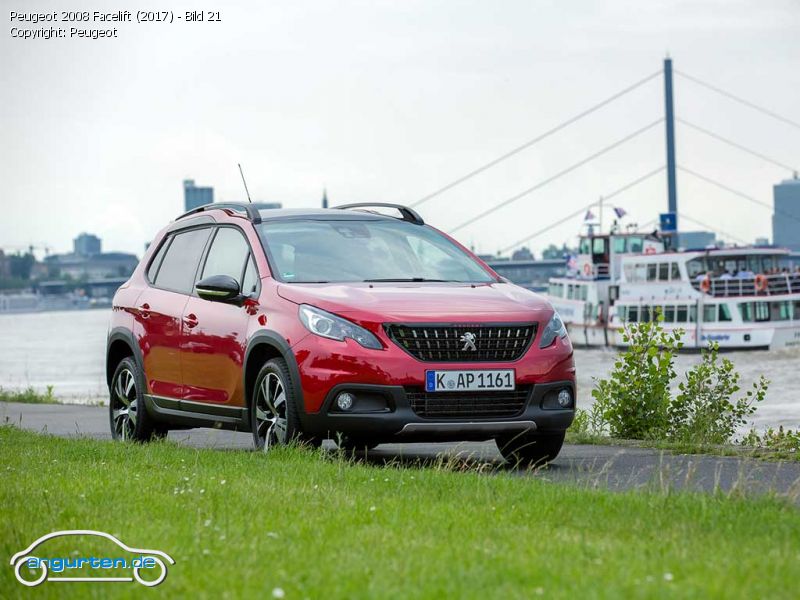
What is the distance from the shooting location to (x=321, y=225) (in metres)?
9.73

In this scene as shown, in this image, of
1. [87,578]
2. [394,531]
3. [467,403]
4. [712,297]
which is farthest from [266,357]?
[712,297]

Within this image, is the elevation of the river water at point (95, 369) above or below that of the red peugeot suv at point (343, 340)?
below

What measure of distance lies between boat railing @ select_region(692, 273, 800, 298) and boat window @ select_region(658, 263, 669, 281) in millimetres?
1562

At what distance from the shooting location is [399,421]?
8.30 m

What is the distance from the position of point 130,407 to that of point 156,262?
1.05m

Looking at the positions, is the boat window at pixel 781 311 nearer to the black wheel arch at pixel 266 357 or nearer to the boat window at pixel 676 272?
the boat window at pixel 676 272

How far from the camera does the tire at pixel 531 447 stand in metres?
9.00

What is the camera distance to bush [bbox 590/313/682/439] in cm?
1122

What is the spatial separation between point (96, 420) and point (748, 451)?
6.73 m

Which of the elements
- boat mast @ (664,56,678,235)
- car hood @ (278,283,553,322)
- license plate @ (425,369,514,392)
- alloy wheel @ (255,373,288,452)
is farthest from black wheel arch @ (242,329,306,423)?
boat mast @ (664,56,678,235)

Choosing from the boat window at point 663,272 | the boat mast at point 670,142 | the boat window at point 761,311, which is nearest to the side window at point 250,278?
the boat window at point 761,311

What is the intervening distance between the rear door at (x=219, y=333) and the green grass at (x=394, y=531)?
3.62 ft

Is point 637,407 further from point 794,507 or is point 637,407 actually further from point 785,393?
point 785,393

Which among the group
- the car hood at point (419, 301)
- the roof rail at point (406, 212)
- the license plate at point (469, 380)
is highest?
the roof rail at point (406, 212)
